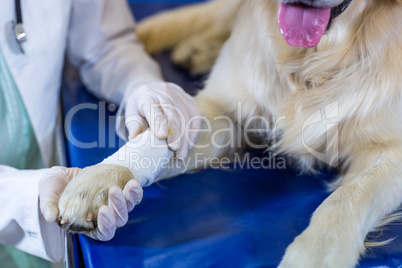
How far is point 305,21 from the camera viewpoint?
101 centimetres

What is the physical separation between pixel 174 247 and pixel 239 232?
129 millimetres

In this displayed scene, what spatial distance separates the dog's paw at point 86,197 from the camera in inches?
32.8

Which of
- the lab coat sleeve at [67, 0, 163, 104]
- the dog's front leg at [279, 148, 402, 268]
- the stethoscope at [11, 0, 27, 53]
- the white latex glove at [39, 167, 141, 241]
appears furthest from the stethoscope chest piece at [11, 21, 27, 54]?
the dog's front leg at [279, 148, 402, 268]

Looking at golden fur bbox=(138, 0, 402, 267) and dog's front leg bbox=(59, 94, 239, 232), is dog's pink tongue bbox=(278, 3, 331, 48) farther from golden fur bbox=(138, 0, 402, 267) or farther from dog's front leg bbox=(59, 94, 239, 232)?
dog's front leg bbox=(59, 94, 239, 232)

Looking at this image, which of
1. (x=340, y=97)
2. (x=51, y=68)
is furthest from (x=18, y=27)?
(x=340, y=97)

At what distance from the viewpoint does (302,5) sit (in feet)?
3.30

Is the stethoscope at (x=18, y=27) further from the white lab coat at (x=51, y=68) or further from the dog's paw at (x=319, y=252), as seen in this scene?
the dog's paw at (x=319, y=252)

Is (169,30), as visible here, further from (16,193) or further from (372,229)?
(372,229)

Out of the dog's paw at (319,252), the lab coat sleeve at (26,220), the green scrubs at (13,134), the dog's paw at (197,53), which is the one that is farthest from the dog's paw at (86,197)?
the dog's paw at (197,53)

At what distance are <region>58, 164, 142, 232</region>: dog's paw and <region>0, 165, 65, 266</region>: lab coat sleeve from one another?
0.12 m

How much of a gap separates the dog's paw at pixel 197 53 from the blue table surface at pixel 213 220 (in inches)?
22.8

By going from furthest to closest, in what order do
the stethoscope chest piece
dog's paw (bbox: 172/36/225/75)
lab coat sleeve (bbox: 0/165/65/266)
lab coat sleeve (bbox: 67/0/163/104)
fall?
dog's paw (bbox: 172/36/225/75)
lab coat sleeve (bbox: 67/0/163/104)
the stethoscope chest piece
lab coat sleeve (bbox: 0/165/65/266)

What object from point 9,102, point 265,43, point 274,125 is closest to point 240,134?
point 274,125

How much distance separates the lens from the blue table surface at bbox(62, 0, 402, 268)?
2.79ft
